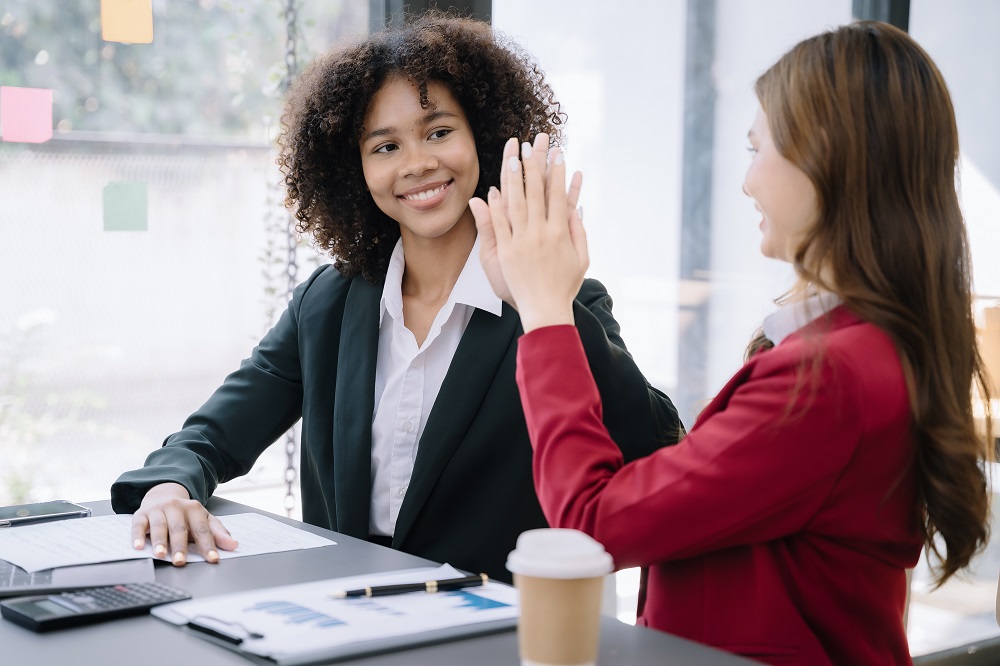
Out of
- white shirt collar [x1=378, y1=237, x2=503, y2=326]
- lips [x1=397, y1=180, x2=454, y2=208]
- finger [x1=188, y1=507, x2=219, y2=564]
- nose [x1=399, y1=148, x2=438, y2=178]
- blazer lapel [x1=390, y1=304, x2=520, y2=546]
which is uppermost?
nose [x1=399, y1=148, x2=438, y2=178]

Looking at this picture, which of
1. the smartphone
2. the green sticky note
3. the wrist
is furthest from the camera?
the green sticky note

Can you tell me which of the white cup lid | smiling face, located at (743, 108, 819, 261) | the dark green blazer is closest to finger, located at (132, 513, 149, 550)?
the dark green blazer

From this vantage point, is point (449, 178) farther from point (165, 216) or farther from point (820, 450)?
point (820, 450)

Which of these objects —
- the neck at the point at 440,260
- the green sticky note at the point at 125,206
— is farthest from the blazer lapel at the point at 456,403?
the green sticky note at the point at 125,206

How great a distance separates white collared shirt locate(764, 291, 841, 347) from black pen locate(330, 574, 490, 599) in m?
0.43

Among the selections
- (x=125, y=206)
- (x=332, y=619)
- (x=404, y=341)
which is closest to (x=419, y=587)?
(x=332, y=619)

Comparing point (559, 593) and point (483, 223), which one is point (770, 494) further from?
point (483, 223)

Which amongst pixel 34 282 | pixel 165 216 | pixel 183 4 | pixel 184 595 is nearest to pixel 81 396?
pixel 34 282

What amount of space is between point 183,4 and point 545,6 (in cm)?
90

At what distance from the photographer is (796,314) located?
120cm

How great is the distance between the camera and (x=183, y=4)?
2213 mm

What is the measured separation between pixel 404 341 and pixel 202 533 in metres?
0.58

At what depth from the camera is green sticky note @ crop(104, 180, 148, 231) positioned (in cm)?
218

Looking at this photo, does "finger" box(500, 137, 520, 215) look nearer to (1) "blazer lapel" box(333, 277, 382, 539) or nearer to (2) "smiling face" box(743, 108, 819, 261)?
(2) "smiling face" box(743, 108, 819, 261)
